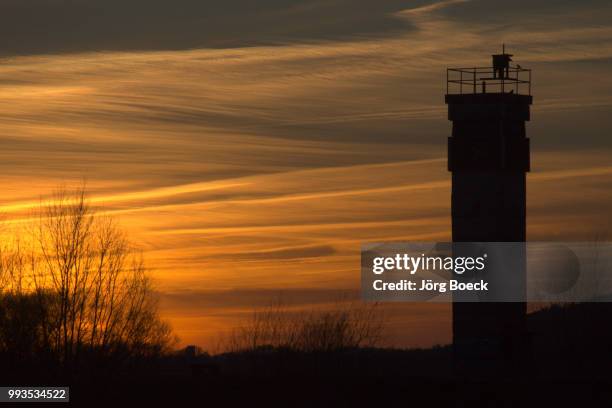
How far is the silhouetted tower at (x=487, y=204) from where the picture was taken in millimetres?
52938

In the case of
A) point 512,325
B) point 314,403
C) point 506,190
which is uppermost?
point 506,190

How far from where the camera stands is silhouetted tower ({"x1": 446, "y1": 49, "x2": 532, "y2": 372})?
174 ft

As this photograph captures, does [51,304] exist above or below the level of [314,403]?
above

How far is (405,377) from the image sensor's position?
45.2 metres

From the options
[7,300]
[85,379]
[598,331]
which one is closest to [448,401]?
[85,379]

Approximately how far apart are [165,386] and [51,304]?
54.5ft

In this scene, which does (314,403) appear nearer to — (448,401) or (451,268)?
(448,401)

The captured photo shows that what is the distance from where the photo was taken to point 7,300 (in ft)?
189

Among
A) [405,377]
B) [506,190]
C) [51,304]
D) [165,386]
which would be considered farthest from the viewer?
[51,304]

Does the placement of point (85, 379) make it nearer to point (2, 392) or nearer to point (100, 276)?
point (2, 392)

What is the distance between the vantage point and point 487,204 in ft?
173

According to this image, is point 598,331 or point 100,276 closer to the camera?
point 100,276

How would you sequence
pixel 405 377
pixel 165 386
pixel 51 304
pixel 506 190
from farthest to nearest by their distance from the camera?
pixel 51 304 < pixel 506 190 < pixel 405 377 < pixel 165 386

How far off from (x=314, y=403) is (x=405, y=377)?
440 cm
